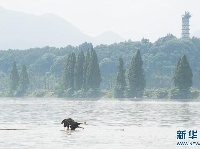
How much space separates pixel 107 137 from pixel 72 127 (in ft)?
22.0

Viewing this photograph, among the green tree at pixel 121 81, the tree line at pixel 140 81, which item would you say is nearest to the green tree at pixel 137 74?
the tree line at pixel 140 81

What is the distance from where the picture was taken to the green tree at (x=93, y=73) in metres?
174

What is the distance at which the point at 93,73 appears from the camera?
17488 cm

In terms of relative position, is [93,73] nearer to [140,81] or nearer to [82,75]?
[82,75]

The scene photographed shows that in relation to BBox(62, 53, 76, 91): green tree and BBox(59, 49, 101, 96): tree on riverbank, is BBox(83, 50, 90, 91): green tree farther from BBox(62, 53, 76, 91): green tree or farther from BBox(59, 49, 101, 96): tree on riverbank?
BBox(62, 53, 76, 91): green tree

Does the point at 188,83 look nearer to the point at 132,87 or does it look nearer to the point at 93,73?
the point at 132,87

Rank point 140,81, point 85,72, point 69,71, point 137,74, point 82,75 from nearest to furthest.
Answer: point 137,74, point 140,81, point 85,72, point 82,75, point 69,71

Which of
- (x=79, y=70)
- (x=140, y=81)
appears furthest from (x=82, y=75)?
(x=140, y=81)

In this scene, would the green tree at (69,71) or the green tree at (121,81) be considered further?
the green tree at (69,71)

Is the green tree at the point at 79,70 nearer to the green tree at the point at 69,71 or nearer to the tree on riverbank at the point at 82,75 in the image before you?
the tree on riverbank at the point at 82,75

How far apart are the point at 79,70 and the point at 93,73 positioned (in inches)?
208

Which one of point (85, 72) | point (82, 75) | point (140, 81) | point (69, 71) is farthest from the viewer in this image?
point (69, 71)

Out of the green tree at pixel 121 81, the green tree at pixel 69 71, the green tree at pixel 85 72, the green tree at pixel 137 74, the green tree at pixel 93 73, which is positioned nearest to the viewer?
the green tree at pixel 137 74

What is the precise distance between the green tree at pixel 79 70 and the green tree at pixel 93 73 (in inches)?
157
